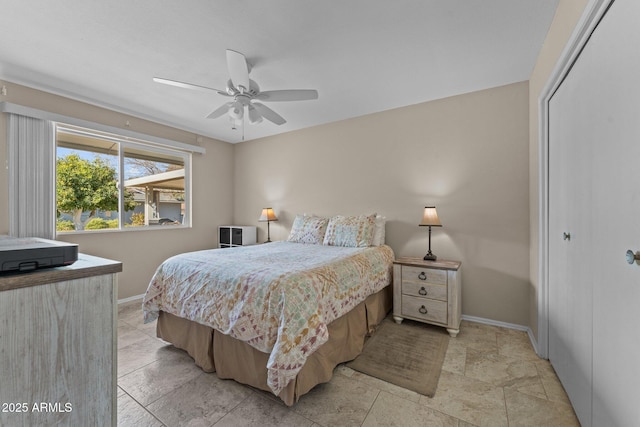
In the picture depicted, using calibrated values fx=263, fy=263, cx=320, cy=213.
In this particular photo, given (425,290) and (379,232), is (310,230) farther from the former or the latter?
(425,290)

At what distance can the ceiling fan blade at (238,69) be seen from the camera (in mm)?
1781

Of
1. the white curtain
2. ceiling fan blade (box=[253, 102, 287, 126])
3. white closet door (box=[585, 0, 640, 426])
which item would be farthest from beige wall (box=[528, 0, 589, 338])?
the white curtain

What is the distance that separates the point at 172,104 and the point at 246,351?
2.95 meters

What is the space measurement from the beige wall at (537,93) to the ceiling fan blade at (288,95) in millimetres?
1621

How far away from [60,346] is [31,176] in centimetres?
304

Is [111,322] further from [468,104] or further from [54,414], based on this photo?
[468,104]

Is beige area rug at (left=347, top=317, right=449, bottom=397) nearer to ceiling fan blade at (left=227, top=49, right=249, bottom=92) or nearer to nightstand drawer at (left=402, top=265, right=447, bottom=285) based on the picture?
nightstand drawer at (left=402, top=265, right=447, bottom=285)

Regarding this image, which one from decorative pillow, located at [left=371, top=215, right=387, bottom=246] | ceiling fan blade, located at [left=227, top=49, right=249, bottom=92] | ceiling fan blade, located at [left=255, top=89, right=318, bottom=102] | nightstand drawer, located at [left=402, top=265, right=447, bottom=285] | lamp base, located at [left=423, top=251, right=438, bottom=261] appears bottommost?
nightstand drawer, located at [left=402, top=265, right=447, bottom=285]

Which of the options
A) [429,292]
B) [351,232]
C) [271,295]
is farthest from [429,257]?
[271,295]

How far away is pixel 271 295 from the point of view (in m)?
1.63

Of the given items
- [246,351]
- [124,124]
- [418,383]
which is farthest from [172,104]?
[418,383]

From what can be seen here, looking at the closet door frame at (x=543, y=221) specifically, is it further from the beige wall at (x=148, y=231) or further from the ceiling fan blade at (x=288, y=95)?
the beige wall at (x=148, y=231)

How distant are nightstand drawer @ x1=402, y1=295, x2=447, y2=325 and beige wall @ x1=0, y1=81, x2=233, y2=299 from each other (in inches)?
133

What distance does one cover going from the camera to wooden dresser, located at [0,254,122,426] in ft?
2.13
